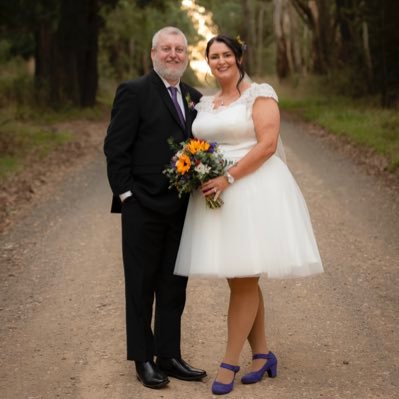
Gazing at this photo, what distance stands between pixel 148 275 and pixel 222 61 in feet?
4.72

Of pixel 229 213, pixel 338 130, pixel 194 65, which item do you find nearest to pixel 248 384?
pixel 229 213

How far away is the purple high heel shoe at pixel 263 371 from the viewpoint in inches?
202

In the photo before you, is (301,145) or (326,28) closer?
(301,145)

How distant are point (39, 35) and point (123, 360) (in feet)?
69.0

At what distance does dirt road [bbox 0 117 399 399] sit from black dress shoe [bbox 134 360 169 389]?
0.06 meters

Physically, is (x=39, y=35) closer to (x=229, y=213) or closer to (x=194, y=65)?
(x=229, y=213)

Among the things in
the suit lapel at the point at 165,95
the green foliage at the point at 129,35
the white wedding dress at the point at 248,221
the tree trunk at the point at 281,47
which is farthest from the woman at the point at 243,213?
the tree trunk at the point at 281,47

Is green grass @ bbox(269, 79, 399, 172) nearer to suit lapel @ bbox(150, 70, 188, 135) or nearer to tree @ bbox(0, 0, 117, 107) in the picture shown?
tree @ bbox(0, 0, 117, 107)

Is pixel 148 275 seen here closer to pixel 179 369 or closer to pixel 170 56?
pixel 179 369

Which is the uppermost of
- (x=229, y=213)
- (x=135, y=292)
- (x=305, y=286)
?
(x=229, y=213)

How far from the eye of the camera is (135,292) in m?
5.17

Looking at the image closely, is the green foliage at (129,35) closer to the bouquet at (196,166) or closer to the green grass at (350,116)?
the green grass at (350,116)

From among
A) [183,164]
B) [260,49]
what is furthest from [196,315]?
[260,49]

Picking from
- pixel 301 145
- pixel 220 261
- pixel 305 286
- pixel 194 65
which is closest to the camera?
pixel 220 261
